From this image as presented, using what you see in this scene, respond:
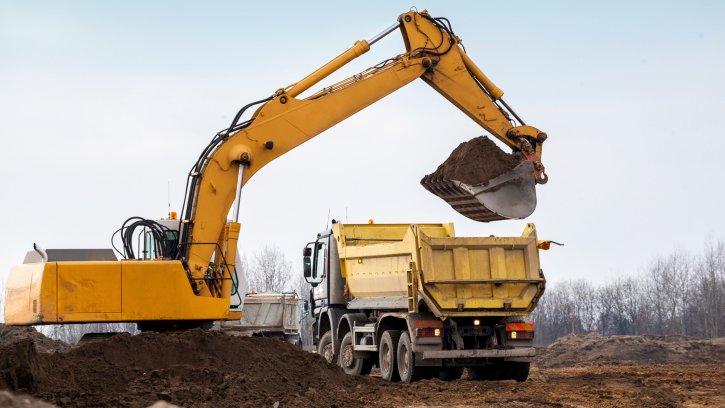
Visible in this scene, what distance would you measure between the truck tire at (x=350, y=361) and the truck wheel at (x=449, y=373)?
6.64 ft

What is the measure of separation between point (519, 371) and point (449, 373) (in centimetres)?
149

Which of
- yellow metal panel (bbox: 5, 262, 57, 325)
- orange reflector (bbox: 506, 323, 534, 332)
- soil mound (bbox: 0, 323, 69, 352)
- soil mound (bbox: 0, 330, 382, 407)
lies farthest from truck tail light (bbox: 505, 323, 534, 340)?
soil mound (bbox: 0, 323, 69, 352)

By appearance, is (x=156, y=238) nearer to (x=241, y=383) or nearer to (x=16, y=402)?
(x=241, y=383)

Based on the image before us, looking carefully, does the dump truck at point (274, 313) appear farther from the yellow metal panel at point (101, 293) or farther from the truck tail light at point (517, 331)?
the yellow metal panel at point (101, 293)

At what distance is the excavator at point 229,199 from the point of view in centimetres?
1506

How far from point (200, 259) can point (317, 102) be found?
3792 mm

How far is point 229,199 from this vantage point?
17.2 metres

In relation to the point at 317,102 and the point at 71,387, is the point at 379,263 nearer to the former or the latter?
the point at 317,102

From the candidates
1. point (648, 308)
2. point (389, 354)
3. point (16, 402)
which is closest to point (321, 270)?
point (389, 354)

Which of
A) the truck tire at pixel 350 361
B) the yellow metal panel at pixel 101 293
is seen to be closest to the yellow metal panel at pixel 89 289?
the yellow metal panel at pixel 101 293

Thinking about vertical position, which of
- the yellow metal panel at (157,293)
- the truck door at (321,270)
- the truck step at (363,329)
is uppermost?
the truck door at (321,270)

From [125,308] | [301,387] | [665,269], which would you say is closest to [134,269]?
[125,308]

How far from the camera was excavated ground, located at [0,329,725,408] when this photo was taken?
43.4ft

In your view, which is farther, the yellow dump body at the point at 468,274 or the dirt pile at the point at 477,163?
the dirt pile at the point at 477,163
